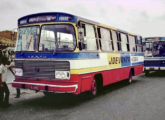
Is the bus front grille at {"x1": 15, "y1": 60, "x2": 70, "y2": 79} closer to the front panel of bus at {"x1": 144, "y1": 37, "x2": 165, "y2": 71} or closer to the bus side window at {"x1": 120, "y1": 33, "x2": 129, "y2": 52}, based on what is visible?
the bus side window at {"x1": 120, "y1": 33, "x2": 129, "y2": 52}

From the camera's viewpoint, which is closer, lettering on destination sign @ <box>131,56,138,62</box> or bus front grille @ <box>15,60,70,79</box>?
bus front grille @ <box>15,60,70,79</box>

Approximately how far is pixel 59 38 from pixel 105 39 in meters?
3.05

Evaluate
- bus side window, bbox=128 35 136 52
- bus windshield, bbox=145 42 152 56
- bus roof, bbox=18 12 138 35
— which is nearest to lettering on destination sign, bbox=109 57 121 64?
bus side window, bbox=128 35 136 52

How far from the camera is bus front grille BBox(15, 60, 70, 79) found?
8398 millimetres

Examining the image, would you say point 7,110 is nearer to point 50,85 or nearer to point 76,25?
point 50,85

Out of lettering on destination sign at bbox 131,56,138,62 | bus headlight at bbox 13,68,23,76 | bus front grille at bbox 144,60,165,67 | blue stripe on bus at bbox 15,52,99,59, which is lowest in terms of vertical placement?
bus front grille at bbox 144,60,165,67

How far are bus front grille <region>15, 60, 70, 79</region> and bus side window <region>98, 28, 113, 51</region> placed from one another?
2.84 m

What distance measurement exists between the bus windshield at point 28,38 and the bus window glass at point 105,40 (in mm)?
2835

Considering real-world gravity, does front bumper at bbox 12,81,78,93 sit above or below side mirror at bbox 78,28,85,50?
below

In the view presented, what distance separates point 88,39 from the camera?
9656mm

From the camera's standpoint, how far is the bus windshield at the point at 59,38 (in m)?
8.62

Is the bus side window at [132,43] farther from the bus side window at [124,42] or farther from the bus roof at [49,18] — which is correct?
the bus roof at [49,18]

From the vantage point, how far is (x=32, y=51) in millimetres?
8969

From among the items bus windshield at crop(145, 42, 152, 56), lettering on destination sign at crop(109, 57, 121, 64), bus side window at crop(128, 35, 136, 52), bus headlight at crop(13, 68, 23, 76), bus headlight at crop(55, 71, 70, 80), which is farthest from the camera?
bus windshield at crop(145, 42, 152, 56)
